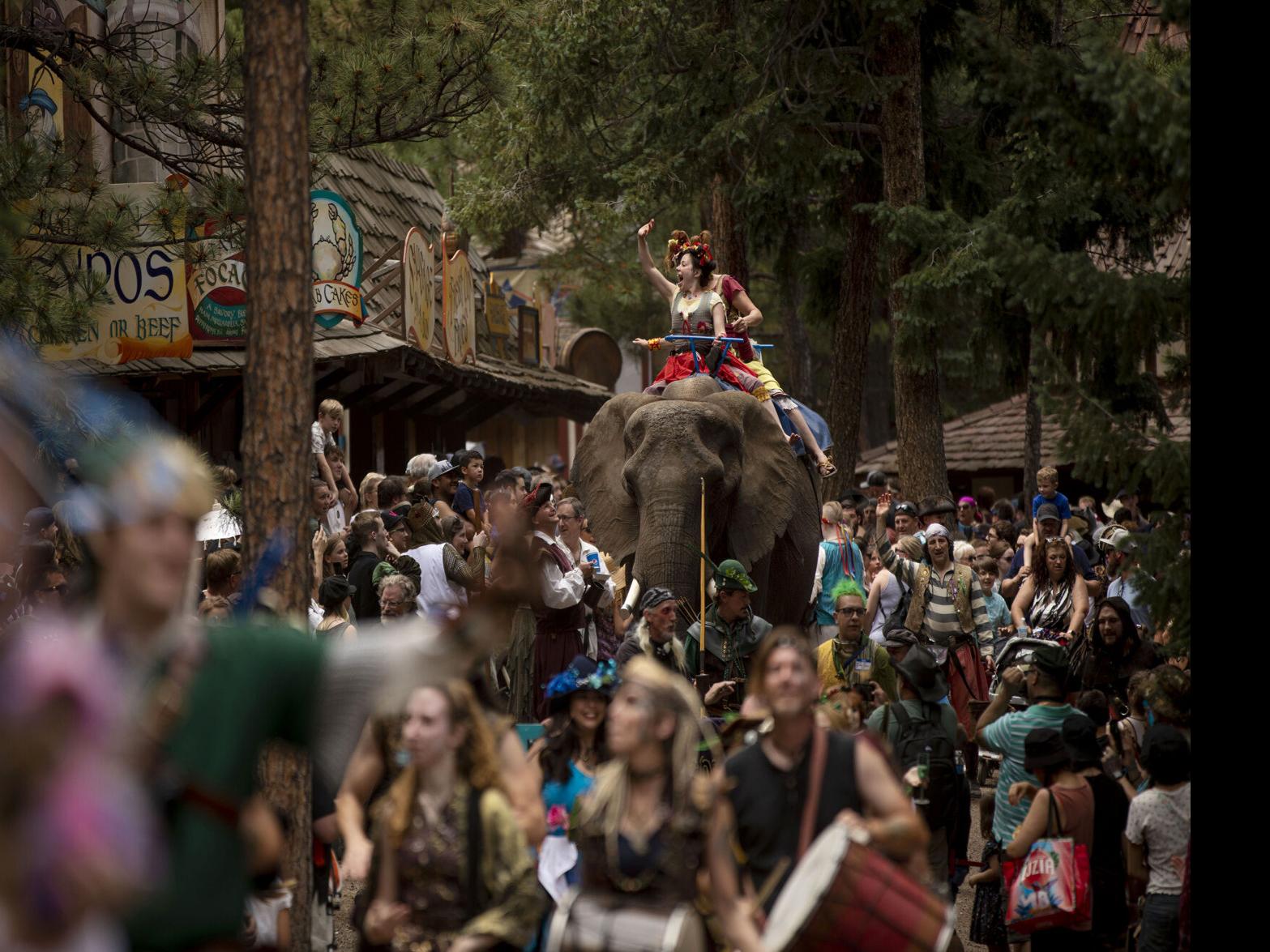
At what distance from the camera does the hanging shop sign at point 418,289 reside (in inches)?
827

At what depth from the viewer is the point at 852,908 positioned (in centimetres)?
548

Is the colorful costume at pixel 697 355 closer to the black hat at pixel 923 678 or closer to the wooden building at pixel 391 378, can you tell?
the wooden building at pixel 391 378

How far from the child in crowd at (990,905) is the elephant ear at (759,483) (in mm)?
4817

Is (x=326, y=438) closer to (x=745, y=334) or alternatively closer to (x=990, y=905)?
(x=745, y=334)

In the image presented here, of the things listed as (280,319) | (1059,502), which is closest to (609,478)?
→ (1059,502)

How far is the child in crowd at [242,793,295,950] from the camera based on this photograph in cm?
439

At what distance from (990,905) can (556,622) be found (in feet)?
13.8

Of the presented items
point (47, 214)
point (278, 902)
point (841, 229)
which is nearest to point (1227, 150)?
point (278, 902)

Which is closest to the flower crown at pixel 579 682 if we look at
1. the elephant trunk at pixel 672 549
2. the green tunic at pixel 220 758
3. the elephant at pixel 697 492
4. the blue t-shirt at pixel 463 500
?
the green tunic at pixel 220 758

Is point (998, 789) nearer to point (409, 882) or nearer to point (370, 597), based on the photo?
point (409, 882)

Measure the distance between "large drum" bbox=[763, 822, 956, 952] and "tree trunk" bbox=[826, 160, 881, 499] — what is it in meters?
16.5

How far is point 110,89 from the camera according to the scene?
10.8 metres

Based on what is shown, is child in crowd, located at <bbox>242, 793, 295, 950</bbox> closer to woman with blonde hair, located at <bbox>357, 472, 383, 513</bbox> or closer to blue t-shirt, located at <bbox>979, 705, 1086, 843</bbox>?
blue t-shirt, located at <bbox>979, 705, 1086, 843</bbox>

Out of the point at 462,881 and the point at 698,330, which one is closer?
the point at 462,881
